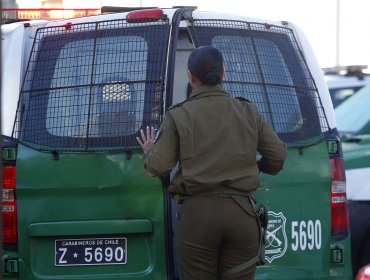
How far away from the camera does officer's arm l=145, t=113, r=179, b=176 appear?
432 cm

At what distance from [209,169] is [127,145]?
2.53 ft

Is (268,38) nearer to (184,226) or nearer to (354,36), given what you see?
(184,226)

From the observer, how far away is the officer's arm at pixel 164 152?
4.32 m

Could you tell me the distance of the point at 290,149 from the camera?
5090 millimetres

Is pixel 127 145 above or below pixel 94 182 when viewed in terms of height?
above

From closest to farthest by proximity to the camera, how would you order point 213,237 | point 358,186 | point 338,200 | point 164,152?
point 213,237
point 164,152
point 338,200
point 358,186

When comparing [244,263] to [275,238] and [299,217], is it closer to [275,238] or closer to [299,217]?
[275,238]

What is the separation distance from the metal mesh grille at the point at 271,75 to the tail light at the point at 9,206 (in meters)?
1.29

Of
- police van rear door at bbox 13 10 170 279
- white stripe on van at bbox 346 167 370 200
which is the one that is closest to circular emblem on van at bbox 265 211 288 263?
police van rear door at bbox 13 10 170 279

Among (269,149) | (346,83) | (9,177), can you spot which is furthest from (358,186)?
(346,83)

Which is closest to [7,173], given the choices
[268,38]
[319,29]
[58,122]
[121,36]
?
[58,122]

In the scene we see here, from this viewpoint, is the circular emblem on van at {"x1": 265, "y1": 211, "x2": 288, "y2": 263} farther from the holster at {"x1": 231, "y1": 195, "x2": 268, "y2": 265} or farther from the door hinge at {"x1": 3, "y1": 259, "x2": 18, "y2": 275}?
the door hinge at {"x1": 3, "y1": 259, "x2": 18, "y2": 275}

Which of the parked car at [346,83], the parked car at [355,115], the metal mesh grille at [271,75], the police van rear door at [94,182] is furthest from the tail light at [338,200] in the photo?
the parked car at [346,83]

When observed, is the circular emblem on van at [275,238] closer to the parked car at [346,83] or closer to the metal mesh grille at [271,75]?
the metal mesh grille at [271,75]
